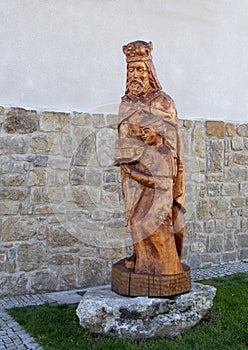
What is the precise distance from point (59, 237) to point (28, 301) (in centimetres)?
79

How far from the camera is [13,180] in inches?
191

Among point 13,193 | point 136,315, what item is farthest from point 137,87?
point 13,193

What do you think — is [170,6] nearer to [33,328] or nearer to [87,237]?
[87,237]

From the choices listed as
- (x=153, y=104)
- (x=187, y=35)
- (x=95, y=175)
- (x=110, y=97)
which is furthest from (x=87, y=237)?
(x=187, y=35)

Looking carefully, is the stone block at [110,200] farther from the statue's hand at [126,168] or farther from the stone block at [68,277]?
the statue's hand at [126,168]

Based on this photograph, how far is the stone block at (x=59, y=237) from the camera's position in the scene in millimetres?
5055

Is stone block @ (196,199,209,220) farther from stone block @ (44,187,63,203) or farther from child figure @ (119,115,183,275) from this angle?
child figure @ (119,115,183,275)

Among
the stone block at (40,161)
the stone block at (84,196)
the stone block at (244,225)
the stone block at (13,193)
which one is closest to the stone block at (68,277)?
the stone block at (84,196)

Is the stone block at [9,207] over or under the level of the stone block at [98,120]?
under

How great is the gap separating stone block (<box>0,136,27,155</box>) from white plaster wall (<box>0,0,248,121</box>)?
39 centimetres

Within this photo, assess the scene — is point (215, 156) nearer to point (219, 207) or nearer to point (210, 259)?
point (219, 207)

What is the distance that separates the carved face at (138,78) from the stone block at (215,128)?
2887 millimetres

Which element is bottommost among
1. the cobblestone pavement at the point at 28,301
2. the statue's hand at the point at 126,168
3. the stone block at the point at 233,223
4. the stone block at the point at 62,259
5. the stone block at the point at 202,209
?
the cobblestone pavement at the point at 28,301

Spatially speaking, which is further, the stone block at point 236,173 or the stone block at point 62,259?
the stone block at point 236,173
